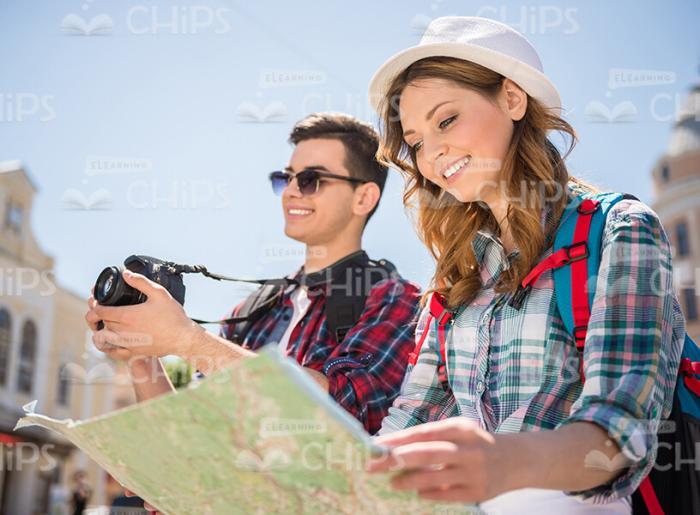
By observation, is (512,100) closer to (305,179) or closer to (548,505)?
(548,505)

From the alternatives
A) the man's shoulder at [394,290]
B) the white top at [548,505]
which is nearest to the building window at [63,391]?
the man's shoulder at [394,290]

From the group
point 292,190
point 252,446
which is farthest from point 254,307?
point 252,446

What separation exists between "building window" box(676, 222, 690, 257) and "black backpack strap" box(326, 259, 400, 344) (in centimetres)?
3290

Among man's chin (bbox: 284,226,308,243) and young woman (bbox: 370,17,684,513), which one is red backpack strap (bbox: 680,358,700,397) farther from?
man's chin (bbox: 284,226,308,243)

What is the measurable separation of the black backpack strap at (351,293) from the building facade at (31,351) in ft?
65.9

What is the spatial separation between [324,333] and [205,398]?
214 cm

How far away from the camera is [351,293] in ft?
11.2

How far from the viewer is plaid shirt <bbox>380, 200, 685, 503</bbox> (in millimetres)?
1519

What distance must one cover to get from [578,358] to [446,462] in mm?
823

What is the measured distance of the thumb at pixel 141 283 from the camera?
7.84ft

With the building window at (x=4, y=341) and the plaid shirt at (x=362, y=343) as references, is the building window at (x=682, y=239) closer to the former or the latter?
the building window at (x=4, y=341)

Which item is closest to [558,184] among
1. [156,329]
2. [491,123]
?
[491,123]

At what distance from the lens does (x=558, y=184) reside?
2223mm

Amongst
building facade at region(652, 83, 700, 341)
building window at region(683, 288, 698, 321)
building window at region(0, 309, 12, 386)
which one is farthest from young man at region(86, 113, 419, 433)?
building window at region(683, 288, 698, 321)
